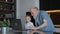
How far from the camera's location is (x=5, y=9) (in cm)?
676

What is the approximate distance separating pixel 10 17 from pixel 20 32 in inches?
131

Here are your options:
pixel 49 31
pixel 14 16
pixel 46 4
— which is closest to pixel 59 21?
pixel 46 4

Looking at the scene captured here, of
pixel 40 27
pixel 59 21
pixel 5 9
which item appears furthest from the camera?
pixel 5 9

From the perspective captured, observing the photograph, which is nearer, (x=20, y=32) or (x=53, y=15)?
(x=20, y=32)

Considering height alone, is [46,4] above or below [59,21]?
above

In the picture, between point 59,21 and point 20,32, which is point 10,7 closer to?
point 59,21

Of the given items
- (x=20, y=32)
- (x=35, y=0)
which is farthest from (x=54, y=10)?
(x=20, y=32)

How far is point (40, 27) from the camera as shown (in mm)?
3406

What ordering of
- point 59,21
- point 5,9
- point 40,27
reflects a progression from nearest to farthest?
point 40,27
point 59,21
point 5,9

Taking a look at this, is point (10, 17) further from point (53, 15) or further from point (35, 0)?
point (53, 15)

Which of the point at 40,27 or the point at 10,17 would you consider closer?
the point at 40,27

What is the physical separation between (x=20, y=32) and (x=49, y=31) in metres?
0.52

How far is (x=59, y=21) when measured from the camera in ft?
20.2

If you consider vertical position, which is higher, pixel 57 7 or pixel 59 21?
pixel 57 7
